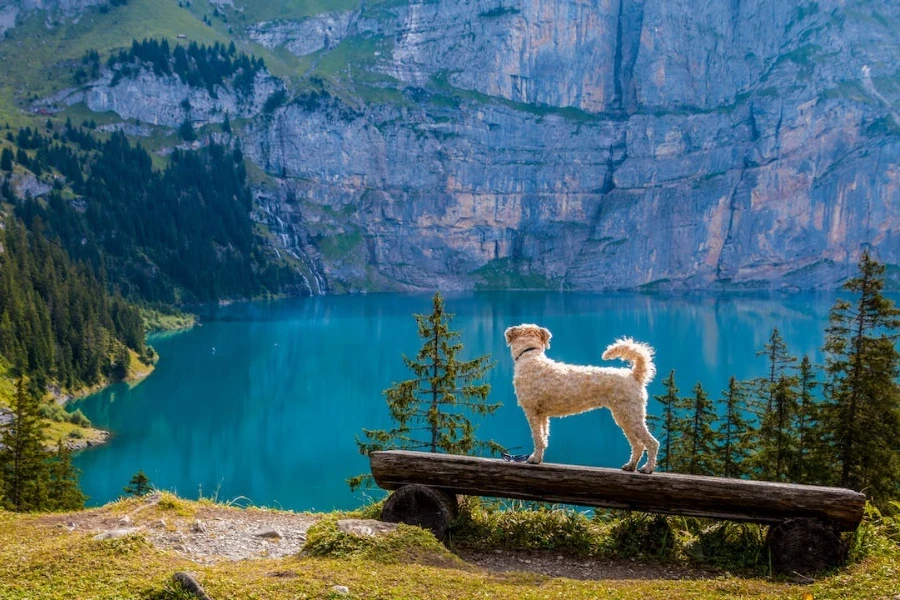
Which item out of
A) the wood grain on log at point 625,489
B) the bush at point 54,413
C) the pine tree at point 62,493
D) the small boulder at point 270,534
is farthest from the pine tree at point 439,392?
the bush at point 54,413

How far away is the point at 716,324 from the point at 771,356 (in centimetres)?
10680

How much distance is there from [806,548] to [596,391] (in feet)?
9.54

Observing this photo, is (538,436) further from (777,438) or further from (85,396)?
(85,396)

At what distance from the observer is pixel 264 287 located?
178m

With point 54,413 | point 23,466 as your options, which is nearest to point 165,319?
point 54,413

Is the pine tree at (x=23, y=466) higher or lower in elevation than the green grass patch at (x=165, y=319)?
higher

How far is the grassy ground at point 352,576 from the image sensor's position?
6840 mm

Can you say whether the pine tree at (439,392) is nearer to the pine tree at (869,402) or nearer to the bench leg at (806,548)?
the pine tree at (869,402)

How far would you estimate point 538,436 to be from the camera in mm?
9250

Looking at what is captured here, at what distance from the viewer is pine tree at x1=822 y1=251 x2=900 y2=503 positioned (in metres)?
17.3

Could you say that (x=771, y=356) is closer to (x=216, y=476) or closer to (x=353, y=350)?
(x=216, y=476)

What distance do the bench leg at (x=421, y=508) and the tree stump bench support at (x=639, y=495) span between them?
0.04 ft

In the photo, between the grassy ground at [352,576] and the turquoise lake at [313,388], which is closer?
the grassy ground at [352,576]

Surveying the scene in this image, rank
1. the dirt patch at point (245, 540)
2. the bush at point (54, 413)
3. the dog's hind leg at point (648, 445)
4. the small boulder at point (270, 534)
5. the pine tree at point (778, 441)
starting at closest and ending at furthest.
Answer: the dirt patch at point (245, 540), the dog's hind leg at point (648, 445), the small boulder at point (270, 534), the pine tree at point (778, 441), the bush at point (54, 413)
